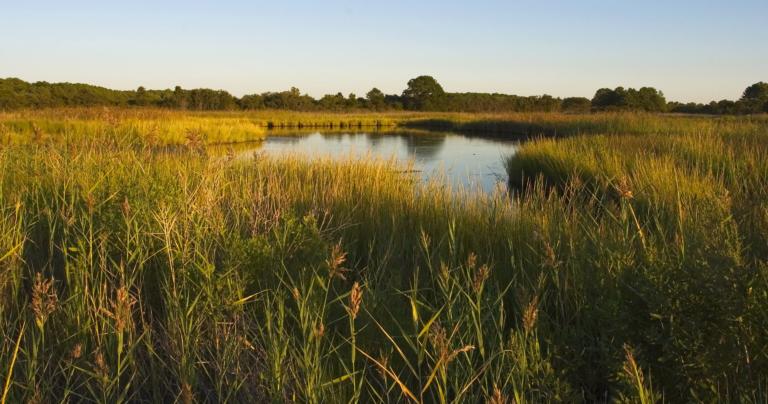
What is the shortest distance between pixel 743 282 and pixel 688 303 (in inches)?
6.1

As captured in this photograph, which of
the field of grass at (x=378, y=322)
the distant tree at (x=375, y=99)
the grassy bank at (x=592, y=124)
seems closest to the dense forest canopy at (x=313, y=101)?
the distant tree at (x=375, y=99)

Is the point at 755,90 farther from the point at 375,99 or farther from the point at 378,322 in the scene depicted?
the point at 378,322

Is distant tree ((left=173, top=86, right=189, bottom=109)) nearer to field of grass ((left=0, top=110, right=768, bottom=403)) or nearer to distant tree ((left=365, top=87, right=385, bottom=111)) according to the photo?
distant tree ((left=365, top=87, right=385, bottom=111))

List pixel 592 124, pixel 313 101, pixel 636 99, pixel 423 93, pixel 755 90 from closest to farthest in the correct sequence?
pixel 592 124 → pixel 755 90 → pixel 636 99 → pixel 313 101 → pixel 423 93

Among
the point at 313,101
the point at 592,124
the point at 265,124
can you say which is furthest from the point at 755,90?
the point at 313,101

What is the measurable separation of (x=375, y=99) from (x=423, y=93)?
21.7ft

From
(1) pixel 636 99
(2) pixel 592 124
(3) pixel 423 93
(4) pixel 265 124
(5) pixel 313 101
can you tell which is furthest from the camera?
(3) pixel 423 93

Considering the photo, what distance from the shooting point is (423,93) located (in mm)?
66000

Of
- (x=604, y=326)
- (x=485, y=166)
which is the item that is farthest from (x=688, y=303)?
(x=485, y=166)

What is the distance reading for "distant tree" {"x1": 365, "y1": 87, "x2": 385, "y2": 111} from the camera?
2199 inches

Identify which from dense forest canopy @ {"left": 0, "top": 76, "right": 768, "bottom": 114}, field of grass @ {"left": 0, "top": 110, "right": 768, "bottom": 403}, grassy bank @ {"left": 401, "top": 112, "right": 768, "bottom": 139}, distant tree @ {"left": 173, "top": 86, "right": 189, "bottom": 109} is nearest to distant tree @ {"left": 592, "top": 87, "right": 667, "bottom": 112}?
dense forest canopy @ {"left": 0, "top": 76, "right": 768, "bottom": 114}

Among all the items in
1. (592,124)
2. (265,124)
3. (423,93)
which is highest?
(423,93)

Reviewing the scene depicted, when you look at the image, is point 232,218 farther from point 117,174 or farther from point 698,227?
point 698,227

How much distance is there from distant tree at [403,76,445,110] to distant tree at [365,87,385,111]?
307cm
